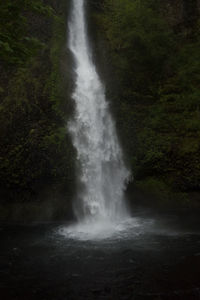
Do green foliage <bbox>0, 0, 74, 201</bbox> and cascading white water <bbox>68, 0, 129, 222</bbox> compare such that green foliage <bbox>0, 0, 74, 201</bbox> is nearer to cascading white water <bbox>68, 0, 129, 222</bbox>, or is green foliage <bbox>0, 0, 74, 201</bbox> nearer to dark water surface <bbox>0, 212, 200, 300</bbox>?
cascading white water <bbox>68, 0, 129, 222</bbox>

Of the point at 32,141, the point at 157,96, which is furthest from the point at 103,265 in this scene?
the point at 157,96

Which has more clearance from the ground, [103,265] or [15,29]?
[15,29]

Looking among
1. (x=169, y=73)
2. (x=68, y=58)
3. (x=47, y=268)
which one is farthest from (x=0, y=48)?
(x=169, y=73)

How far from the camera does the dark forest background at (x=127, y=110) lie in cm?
878

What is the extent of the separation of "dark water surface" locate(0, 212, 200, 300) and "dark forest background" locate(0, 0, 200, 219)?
1838 mm

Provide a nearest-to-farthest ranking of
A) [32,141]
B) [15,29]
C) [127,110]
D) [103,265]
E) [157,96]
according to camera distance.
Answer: [15,29] → [103,265] → [32,141] → [127,110] → [157,96]

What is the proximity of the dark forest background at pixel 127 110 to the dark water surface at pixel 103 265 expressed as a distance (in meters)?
1.84

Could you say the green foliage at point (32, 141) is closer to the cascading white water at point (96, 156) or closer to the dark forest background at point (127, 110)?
the dark forest background at point (127, 110)

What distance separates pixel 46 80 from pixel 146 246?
24.1 feet

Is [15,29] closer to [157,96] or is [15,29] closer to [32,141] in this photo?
[32,141]

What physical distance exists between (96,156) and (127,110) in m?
2.65

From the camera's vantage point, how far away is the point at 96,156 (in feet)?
30.4

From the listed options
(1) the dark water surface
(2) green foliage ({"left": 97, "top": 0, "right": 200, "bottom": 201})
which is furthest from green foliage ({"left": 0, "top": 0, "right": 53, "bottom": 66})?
(2) green foliage ({"left": 97, "top": 0, "right": 200, "bottom": 201})

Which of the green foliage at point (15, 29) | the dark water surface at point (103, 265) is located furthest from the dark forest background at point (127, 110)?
the green foliage at point (15, 29)
